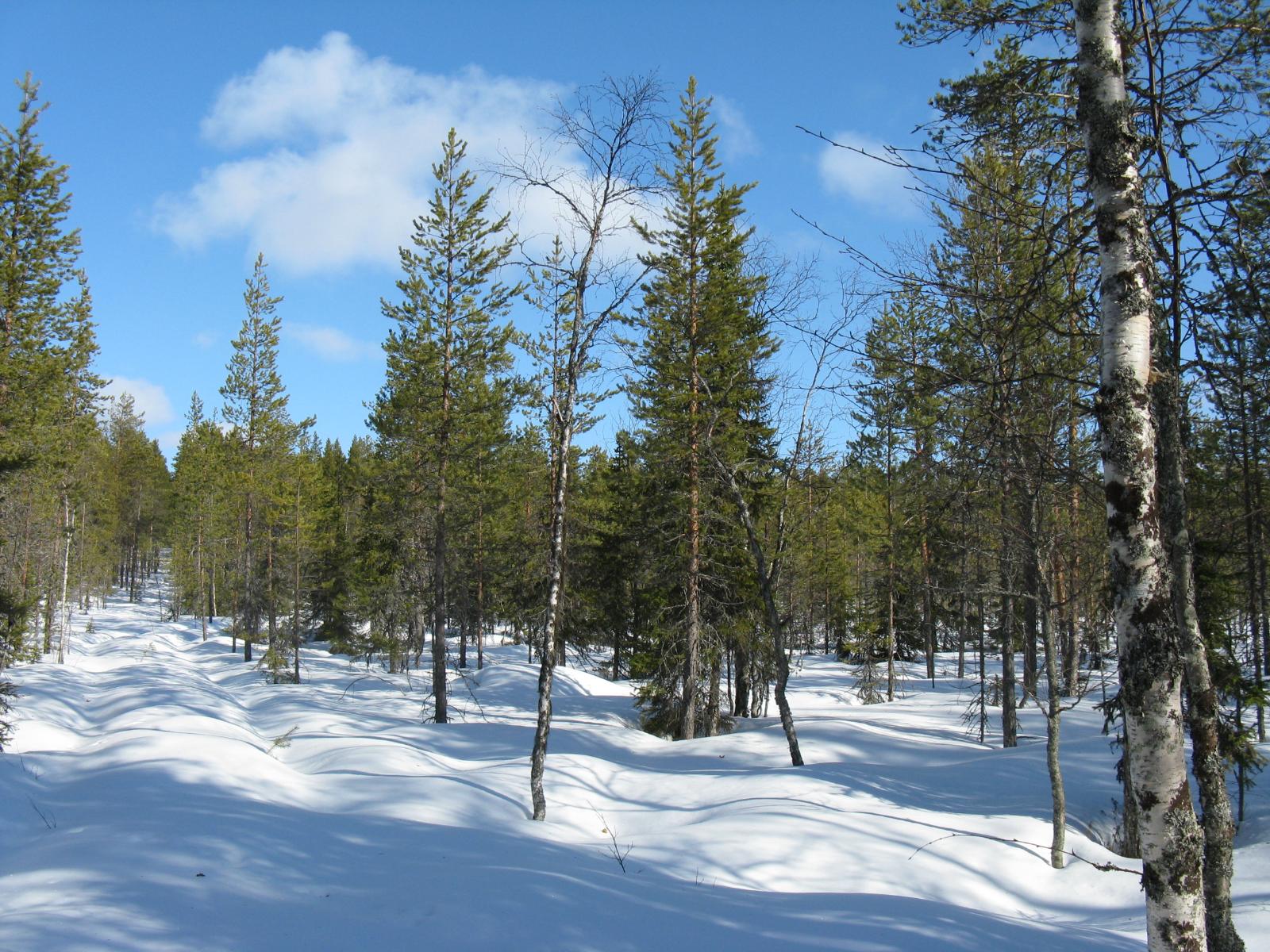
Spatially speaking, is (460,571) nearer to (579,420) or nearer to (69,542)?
(579,420)

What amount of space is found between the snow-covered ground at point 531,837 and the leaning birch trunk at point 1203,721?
3.88ft

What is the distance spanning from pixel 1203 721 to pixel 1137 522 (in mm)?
3152

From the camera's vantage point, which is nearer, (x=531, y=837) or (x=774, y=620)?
(x=531, y=837)

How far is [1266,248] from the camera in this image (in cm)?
457

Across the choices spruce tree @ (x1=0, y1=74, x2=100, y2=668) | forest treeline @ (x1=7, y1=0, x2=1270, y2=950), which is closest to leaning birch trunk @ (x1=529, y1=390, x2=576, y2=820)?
forest treeline @ (x1=7, y1=0, x2=1270, y2=950)

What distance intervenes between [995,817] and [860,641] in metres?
19.0

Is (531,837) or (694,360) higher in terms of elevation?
(694,360)

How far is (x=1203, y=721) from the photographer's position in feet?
18.1

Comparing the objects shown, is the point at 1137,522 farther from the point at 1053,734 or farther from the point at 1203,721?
the point at 1053,734

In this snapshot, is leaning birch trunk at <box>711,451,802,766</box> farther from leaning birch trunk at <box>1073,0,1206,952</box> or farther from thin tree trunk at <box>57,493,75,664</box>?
thin tree trunk at <box>57,493,75,664</box>

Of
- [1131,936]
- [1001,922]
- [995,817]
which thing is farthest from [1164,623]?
[995,817]

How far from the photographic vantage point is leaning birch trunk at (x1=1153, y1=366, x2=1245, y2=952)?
540 centimetres

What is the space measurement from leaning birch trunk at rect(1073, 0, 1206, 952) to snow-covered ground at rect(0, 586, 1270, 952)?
2.11 metres

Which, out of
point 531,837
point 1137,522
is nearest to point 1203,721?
point 1137,522
